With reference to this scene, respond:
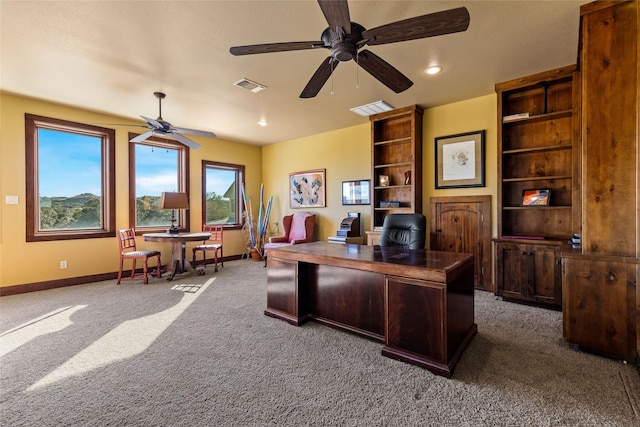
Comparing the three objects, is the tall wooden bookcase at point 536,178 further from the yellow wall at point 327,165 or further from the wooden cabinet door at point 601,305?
the yellow wall at point 327,165

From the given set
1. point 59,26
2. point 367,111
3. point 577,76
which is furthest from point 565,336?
point 59,26

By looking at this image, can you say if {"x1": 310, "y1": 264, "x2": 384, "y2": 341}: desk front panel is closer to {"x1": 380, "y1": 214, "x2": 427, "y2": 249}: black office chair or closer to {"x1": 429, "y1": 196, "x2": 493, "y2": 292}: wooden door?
{"x1": 380, "y1": 214, "x2": 427, "y2": 249}: black office chair

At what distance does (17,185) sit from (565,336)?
6.26 m

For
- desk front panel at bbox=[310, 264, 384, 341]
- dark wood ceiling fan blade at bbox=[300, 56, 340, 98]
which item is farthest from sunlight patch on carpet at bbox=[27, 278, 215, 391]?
dark wood ceiling fan blade at bbox=[300, 56, 340, 98]

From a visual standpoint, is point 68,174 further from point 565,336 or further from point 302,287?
point 565,336

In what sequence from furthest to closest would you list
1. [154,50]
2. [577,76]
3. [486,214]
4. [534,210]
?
[486,214]
[534,210]
[577,76]
[154,50]

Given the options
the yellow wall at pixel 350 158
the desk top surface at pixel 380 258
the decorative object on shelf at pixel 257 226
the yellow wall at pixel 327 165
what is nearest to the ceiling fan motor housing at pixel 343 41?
the desk top surface at pixel 380 258

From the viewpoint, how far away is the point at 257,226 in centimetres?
668

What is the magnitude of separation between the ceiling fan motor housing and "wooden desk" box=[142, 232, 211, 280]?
3602mm

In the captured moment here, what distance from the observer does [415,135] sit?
4.27m

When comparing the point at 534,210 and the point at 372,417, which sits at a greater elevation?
the point at 534,210

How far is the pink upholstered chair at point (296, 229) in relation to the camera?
5.55m

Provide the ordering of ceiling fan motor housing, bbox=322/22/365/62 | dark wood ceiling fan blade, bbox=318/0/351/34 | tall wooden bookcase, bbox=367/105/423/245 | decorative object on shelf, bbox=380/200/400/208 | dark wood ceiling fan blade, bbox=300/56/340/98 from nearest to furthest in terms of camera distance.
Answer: dark wood ceiling fan blade, bbox=318/0/351/34 → ceiling fan motor housing, bbox=322/22/365/62 → dark wood ceiling fan blade, bbox=300/56/340/98 → tall wooden bookcase, bbox=367/105/423/245 → decorative object on shelf, bbox=380/200/400/208

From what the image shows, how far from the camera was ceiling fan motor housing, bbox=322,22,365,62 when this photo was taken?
1.86m
